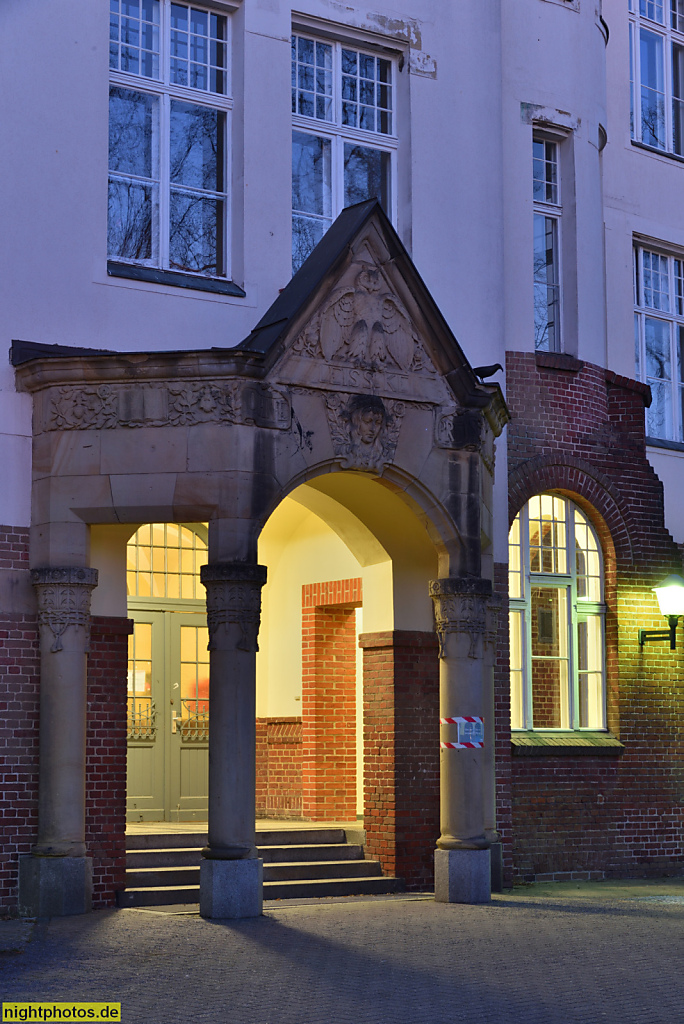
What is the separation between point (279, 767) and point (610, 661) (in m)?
3.72

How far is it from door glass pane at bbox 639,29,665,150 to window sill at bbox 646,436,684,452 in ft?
12.0

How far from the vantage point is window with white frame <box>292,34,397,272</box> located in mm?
13555

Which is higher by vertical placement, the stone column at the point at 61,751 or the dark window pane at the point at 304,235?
the dark window pane at the point at 304,235

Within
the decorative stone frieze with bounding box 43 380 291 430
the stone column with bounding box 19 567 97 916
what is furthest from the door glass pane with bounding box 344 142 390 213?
the stone column with bounding box 19 567 97 916

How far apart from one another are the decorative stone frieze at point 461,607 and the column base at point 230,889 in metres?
2.66

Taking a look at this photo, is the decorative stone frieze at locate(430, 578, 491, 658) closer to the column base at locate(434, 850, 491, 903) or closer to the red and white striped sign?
the red and white striped sign

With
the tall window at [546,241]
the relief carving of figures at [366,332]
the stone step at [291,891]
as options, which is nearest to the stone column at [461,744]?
the stone step at [291,891]

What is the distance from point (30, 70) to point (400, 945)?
7.36 m

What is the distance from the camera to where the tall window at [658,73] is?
56.5 feet

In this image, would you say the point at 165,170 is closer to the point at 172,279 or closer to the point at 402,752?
the point at 172,279

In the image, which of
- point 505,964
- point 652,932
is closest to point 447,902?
point 652,932

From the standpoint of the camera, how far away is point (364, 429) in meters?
11.5

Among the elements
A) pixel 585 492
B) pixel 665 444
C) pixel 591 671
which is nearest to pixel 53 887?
pixel 591 671

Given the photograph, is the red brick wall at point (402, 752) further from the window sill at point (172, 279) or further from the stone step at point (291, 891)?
the window sill at point (172, 279)
